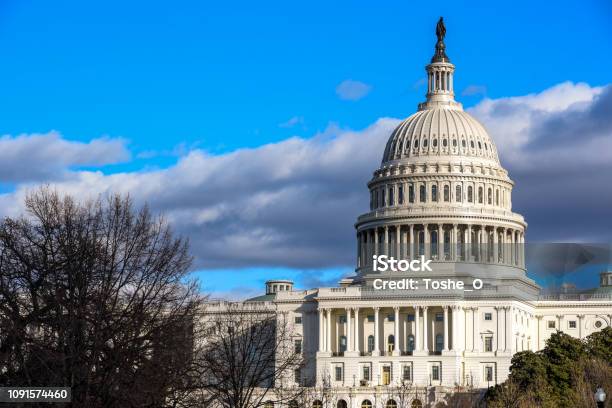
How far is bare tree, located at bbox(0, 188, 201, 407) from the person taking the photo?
83125mm

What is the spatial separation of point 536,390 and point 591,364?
6.42 meters

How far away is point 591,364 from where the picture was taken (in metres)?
171

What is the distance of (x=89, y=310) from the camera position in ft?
282

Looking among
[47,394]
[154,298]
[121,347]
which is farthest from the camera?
[154,298]

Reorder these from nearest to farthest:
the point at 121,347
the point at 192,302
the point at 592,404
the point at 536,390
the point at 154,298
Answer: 1. the point at 121,347
2. the point at 154,298
3. the point at 192,302
4. the point at 592,404
5. the point at 536,390

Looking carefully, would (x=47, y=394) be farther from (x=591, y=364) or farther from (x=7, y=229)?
(x=591, y=364)

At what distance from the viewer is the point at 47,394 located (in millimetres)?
79438

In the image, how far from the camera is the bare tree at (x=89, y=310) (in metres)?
83.1

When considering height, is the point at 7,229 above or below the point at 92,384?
above

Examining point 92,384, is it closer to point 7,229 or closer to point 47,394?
point 47,394

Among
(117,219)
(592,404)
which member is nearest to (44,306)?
(117,219)

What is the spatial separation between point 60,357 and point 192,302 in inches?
676

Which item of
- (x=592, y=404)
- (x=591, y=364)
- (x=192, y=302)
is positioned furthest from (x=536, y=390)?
(x=192, y=302)

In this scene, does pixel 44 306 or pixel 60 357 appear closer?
pixel 60 357
